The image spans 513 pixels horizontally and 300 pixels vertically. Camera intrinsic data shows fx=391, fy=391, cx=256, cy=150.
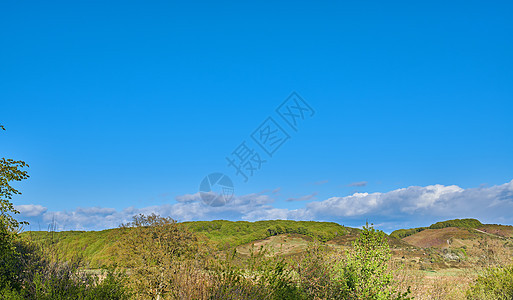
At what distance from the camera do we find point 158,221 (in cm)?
2019

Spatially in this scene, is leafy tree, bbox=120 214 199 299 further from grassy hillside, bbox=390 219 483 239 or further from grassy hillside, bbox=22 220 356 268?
grassy hillside, bbox=390 219 483 239

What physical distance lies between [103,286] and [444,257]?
5148 cm

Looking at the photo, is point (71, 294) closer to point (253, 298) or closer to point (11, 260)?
point (253, 298)

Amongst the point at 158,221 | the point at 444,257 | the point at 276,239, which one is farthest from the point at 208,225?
the point at 158,221

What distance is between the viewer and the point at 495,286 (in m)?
19.4

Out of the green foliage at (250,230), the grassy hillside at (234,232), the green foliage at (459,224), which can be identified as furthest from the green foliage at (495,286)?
the green foliage at (459,224)

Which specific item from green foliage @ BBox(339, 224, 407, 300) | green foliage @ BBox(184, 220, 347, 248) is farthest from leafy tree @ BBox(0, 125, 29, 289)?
green foliage @ BBox(184, 220, 347, 248)

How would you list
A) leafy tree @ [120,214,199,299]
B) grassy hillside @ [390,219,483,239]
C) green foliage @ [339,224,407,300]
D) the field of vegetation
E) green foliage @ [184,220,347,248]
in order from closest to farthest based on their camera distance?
the field of vegetation, green foliage @ [339,224,407,300], leafy tree @ [120,214,199,299], green foliage @ [184,220,347,248], grassy hillside @ [390,219,483,239]

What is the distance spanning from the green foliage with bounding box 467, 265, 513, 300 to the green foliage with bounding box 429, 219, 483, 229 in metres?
72.6

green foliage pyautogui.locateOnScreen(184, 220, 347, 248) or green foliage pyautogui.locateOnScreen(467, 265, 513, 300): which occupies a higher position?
green foliage pyautogui.locateOnScreen(184, 220, 347, 248)

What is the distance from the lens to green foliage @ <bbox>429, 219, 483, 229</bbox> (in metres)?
84.6

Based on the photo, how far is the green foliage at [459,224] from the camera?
84625 millimetres

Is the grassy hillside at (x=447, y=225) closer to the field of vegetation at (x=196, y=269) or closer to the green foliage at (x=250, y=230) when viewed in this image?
the green foliage at (x=250, y=230)

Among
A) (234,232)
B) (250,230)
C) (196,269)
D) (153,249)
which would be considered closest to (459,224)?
(250,230)
